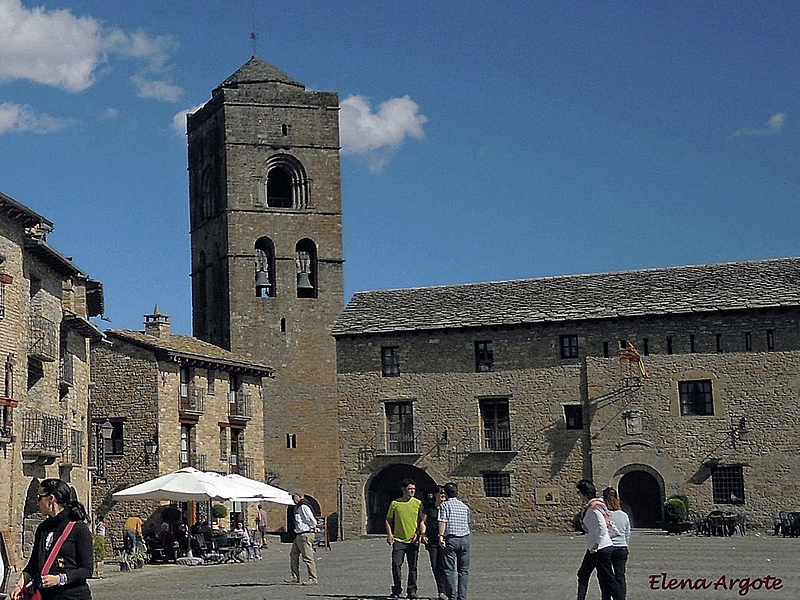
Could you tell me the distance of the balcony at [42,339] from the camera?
2948cm

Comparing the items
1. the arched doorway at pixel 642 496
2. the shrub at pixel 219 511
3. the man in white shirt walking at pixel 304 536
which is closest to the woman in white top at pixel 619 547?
the man in white shirt walking at pixel 304 536

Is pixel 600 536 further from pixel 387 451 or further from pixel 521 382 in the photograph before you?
pixel 387 451

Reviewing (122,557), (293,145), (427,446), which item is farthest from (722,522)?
(293,145)

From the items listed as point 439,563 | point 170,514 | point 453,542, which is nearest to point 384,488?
point 170,514

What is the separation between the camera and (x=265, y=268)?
178 feet

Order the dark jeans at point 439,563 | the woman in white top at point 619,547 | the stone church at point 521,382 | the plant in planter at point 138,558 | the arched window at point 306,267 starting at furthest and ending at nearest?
1. the arched window at point 306,267
2. the stone church at point 521,382
3. the plant in planter at point 138,558
4. the dark jeans at point 439,563
5. the woman in white top at point 619,547

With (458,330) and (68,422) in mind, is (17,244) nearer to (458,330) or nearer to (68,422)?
(68,422)

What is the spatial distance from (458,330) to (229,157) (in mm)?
14138

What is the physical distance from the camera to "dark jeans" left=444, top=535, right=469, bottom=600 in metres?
16.1

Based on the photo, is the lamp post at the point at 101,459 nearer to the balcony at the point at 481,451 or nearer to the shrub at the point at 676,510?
the balcony at the point at 481,451

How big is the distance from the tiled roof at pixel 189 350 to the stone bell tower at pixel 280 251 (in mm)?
1928

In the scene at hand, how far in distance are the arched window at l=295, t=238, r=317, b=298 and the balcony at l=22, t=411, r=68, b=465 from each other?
22.8 metres

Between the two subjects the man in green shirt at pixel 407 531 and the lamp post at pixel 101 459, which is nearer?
the man in green shirt at pixel 407 531

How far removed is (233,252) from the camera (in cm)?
5347
